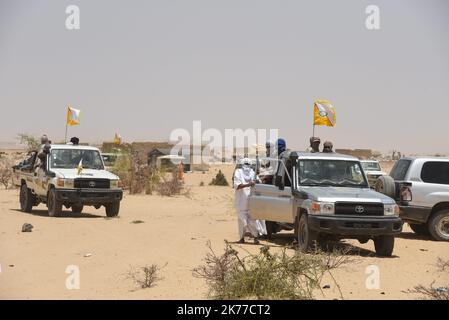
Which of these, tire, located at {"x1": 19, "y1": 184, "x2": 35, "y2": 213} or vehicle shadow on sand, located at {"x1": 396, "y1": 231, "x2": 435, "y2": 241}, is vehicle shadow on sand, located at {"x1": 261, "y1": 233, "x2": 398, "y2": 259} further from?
tire, located at {"x1": 19, "y1": 184, "x2": 35, "y2": 213}

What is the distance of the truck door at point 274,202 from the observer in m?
13.2

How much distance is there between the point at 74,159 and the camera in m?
19.8

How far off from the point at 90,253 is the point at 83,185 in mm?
6577

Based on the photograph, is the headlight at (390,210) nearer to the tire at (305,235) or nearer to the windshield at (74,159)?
the tire at (305,235)

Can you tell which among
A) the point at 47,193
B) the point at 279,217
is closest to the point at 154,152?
the point at 47,193

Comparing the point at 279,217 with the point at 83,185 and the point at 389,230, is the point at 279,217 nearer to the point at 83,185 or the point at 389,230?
the point at 389,230

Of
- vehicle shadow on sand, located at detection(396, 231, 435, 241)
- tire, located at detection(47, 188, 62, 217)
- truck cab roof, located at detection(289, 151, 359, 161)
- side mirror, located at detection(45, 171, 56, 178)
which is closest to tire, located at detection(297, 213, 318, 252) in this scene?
truck cab roof, located at detection(289, 151, 359, 161)

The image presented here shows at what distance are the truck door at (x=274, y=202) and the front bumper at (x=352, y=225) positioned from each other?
1.19 meters

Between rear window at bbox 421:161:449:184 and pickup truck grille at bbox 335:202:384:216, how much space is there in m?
3.67

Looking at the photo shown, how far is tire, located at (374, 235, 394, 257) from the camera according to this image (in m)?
12.3

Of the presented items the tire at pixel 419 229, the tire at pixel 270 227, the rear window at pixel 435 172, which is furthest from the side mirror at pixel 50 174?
the rear window at pixel 435 172

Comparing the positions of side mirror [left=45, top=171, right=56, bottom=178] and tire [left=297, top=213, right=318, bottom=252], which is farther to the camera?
side mirror [left=45, top=171, right=56, bottom=178]
